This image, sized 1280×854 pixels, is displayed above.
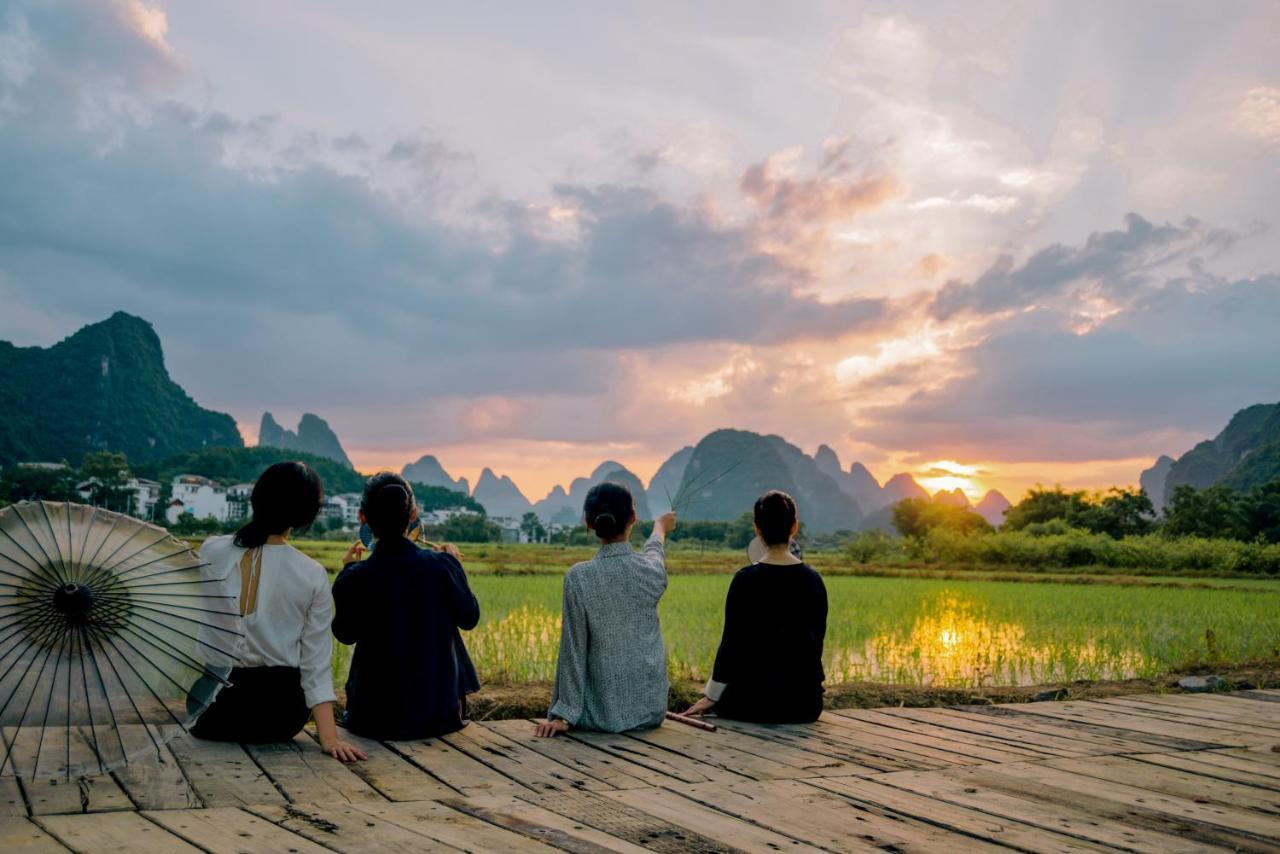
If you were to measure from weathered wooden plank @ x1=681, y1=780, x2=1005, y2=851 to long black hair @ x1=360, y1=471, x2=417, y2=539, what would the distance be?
1.44 m

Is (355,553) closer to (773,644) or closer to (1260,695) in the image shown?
(773,644)

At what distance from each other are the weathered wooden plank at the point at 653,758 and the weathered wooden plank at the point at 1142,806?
93cm

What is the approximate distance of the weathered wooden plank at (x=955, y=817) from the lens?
248 centimetres

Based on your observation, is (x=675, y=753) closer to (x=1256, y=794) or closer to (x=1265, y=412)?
(x=1256, y=794)

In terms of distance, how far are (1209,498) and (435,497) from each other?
5388 cm

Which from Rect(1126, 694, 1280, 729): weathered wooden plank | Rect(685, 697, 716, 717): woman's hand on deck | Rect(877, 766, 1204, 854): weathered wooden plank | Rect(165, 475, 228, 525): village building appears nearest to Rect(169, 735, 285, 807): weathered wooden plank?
Rect(685, 697, 716, 717): woman's hand on deck

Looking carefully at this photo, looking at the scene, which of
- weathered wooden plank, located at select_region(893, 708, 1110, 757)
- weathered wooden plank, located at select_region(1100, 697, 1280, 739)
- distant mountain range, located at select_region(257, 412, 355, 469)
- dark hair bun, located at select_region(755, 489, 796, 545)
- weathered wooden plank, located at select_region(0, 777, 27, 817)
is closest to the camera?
weathered wooden plank, located at select_region(0, 777, 27, 817)

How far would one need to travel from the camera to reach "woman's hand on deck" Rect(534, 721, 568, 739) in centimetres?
372

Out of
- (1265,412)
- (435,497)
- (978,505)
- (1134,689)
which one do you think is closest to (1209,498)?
(1134,689)

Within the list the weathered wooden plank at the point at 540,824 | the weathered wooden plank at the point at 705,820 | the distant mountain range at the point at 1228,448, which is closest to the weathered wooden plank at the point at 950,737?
the weathered wooden plank at the point at 705,820

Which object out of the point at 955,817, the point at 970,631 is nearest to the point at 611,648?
the point at 955,817

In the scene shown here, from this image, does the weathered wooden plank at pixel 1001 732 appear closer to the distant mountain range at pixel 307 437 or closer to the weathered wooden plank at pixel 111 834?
the weathered wooden plank at pixel 111 834

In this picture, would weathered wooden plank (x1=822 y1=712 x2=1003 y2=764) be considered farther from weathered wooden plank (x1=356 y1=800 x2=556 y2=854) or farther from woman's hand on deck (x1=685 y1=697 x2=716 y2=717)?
weathered wooden plank (x1=356 y1=800 x2=556 y2=854)

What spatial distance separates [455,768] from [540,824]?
29.0 inches
